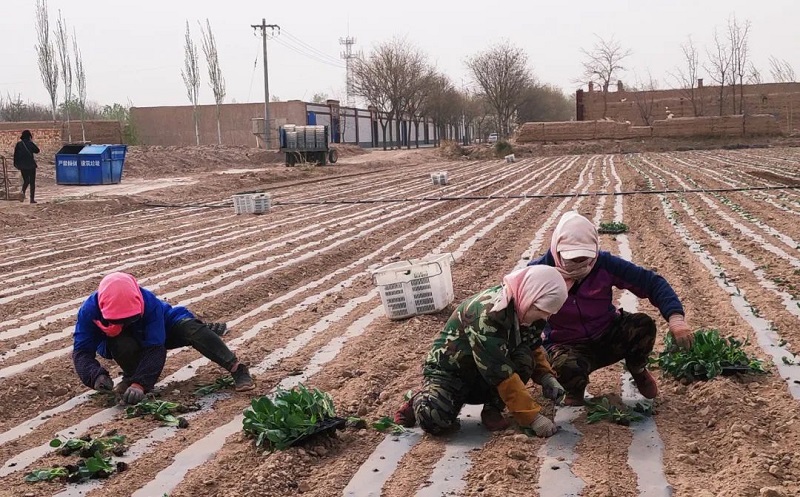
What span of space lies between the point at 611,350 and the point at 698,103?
5074 cm

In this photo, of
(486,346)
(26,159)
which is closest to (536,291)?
(486,346)

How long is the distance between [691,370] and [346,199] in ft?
48.8

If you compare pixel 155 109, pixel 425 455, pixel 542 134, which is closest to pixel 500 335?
pixel 425 455

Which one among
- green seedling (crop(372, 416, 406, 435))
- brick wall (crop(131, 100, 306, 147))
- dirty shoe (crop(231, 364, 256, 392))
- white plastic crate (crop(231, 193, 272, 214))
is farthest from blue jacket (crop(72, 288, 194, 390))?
brick wall (crop(131, 100, 306, 147))

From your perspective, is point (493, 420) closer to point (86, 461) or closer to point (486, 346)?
point (486, 346)

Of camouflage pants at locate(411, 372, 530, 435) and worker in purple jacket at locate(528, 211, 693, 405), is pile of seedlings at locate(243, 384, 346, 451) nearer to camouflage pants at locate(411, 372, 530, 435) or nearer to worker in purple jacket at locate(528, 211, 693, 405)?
camouflage pants at locate(411, 372, 530, 435)

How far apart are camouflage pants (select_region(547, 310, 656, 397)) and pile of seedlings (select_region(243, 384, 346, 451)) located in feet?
3.87

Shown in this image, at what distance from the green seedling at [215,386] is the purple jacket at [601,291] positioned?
2.04m

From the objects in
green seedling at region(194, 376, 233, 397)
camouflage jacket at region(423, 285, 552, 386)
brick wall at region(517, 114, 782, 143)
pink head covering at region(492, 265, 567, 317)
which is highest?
brick wall at region(517, 114, 782, 143)

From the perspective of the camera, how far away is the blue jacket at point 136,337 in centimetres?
493

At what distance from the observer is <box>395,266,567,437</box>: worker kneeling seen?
3.78m

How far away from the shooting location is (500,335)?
3.86 m

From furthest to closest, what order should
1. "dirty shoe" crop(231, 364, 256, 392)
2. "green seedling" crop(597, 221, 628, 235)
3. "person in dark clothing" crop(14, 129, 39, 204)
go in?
"person in dark clothing" crop(14, 129, 39, 204)
"green seedling" crop(597, 221, 628, 235)
"dirty shoe" crop(231, 364, 256, 392)

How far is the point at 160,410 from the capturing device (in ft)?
15.1
